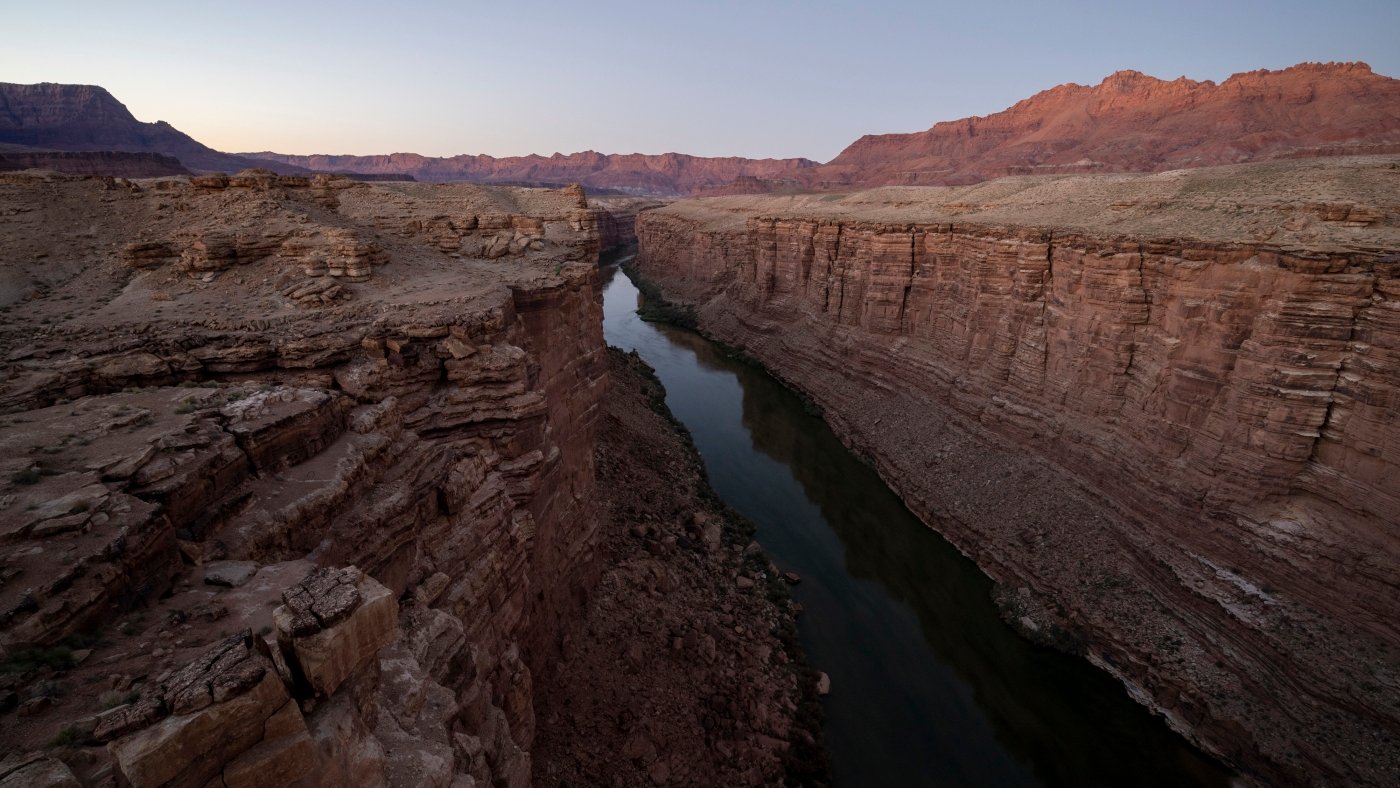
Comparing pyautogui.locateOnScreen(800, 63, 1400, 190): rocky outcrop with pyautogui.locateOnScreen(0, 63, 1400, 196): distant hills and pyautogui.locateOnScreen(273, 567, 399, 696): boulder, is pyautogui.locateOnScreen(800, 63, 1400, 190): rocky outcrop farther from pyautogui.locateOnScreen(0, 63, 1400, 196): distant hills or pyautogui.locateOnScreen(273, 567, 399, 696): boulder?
pyautogui.locateOnScreen(273, 567, 399, 696): boulder

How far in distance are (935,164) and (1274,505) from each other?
119472 millimetres

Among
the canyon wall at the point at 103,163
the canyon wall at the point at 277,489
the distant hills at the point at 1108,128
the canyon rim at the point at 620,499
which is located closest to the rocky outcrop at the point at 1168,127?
the distant hills at the point at 1108,128

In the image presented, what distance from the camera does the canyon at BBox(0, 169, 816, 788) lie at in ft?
15.1

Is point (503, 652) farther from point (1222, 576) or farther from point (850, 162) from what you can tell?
point (850, 162)

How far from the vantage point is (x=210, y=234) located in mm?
14031

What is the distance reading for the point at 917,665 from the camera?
17453 mm

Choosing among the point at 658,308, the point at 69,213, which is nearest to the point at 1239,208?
the point at 69,213

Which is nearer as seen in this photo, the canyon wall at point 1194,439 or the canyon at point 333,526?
the canyon at point 333,526

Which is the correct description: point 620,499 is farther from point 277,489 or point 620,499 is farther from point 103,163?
point 103,163

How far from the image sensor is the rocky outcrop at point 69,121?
77500mm

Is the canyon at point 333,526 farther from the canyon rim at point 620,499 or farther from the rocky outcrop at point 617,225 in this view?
the rocky outcrop at point 617,225

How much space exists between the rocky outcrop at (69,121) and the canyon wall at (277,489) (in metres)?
88.5

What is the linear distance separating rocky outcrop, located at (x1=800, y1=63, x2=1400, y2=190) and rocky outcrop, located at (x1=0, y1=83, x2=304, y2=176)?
11717 centimetres

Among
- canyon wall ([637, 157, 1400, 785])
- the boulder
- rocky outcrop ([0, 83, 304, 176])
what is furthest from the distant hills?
the boulder
